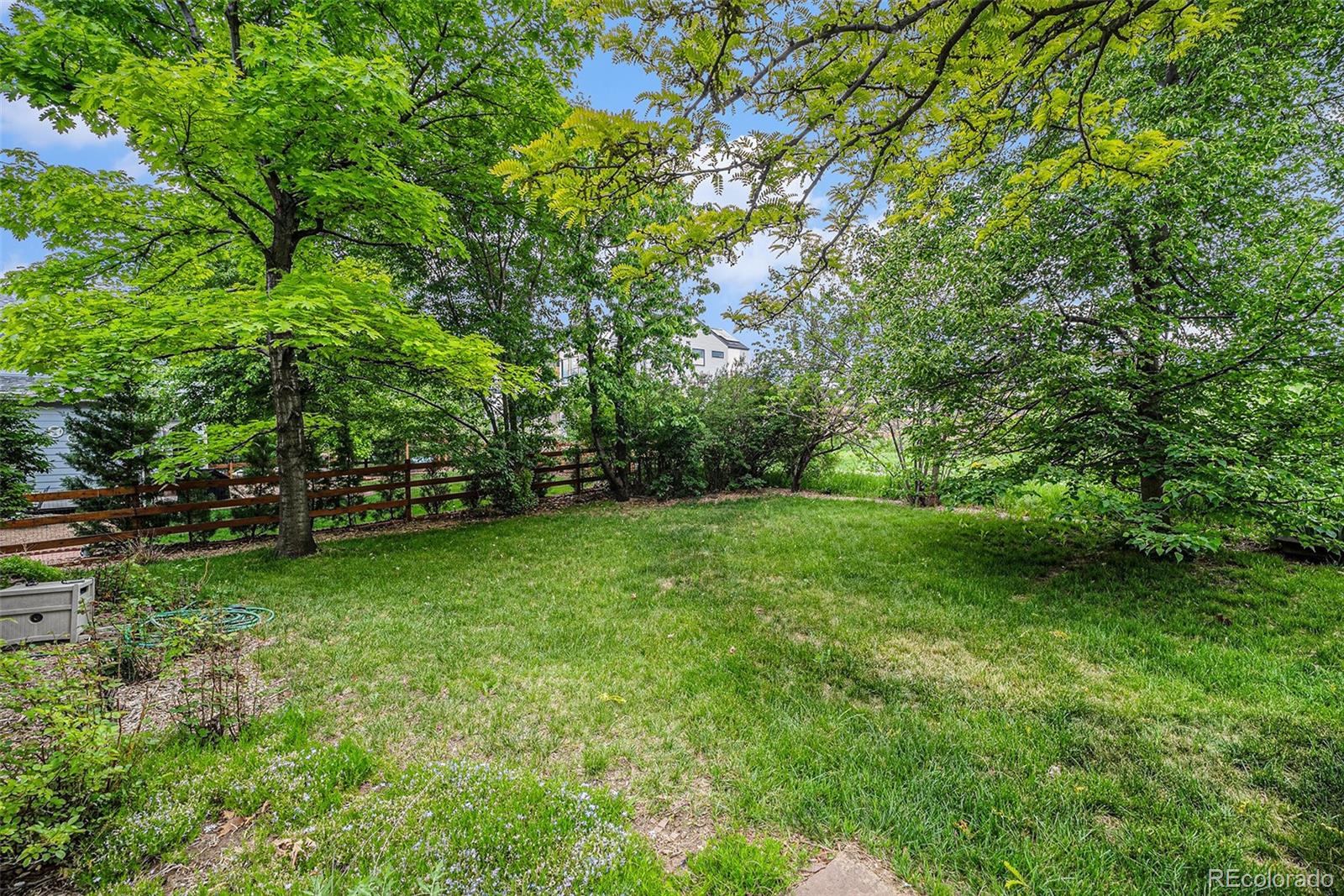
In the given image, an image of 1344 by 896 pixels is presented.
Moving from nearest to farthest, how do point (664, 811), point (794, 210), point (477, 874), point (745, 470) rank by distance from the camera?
1. point (477, 874)
2. point (664, 811)
3. point (794, 210)
4. point (745, 470)

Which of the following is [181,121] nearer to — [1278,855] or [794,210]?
[794,210]

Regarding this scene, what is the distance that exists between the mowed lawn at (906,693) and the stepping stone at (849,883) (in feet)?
0.30

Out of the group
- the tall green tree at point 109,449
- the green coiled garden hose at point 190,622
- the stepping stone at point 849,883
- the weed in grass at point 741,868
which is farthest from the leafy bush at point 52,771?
the tall green tree at point 109,449

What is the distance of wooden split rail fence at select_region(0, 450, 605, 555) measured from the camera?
6.57 m

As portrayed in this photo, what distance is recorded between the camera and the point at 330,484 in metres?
8.56

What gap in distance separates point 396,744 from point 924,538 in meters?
6.24

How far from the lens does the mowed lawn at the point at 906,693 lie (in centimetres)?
188

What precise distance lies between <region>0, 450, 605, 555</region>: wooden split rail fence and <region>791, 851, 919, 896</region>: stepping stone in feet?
28.2

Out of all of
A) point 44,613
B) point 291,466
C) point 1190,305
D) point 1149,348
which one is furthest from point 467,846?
point 1190,305

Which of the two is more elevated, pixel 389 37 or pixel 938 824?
pixel 389 37

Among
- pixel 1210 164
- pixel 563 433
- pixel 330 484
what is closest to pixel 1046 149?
pixel 1210 164

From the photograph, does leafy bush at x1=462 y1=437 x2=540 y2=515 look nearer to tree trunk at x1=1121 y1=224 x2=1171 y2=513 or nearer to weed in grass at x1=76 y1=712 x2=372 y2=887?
weed in grass at x1=76 y1=712 x2=372 y2=887

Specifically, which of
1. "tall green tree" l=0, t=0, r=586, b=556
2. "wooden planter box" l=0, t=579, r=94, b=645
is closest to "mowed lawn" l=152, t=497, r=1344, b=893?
"wooden planter box" l=0, t=579, r=94, b=645

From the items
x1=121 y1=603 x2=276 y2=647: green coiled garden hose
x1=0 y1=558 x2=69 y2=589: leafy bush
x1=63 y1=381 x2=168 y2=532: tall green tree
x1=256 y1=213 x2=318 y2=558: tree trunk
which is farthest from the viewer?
x1=63 y1=381 x2=168 y2=532: tall green tree
